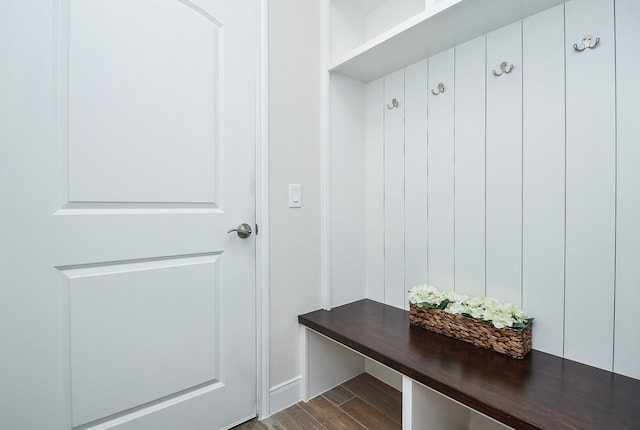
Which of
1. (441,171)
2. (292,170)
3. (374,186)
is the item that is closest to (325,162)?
(292,170)

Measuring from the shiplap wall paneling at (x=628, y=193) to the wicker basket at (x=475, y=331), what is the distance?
0.27 meters

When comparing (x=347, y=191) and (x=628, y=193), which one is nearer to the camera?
(x=628, y=193)

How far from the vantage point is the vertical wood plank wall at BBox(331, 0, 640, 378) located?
40.6 inches

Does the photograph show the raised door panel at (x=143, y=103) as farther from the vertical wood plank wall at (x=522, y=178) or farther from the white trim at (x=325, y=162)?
the vertical wood plank wall at (x=522, y=178)

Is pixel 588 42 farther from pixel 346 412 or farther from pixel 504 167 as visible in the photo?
pixel 346 412

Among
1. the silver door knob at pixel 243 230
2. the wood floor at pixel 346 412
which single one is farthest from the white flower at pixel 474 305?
the silver door knob at pixel 243 230

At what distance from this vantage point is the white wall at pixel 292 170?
4.92 feet

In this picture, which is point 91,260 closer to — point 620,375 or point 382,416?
point 382,416

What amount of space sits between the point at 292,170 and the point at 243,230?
40 centimetres

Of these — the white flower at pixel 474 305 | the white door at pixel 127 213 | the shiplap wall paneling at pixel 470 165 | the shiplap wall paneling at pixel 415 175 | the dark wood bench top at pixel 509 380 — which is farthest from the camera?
the shiplap wall paneling at pixel 415 175

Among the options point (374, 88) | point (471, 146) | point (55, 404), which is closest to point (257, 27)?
point (374, 88)

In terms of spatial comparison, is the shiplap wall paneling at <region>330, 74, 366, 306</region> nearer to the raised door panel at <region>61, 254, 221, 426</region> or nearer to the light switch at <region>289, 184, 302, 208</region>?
the light switch at <region>289, 184, 302, 208</region>

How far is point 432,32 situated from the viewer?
133 cm

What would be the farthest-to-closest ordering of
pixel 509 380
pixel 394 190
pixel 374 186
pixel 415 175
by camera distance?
pixel 374 186 → pixel 394 190 → pixel 415 175 → pixel 509 380
